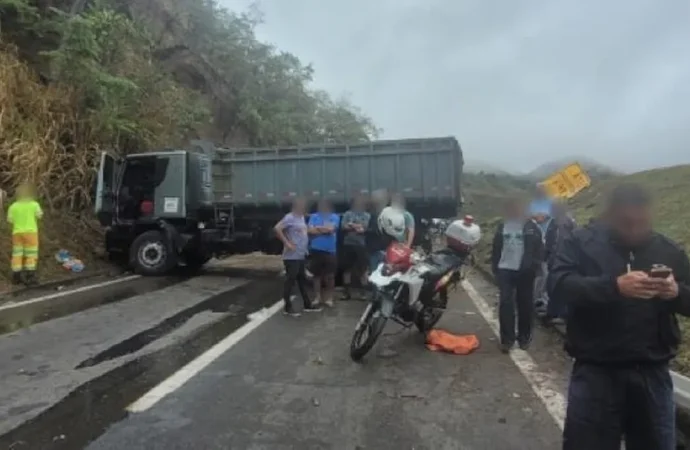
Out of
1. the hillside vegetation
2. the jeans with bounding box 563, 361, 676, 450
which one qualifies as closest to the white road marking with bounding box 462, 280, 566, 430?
the jeans with bounding box 563, 361, 676, 450

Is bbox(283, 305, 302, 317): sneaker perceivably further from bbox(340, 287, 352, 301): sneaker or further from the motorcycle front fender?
the motorcycle front fender

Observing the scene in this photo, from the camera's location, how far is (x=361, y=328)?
21.6 ft

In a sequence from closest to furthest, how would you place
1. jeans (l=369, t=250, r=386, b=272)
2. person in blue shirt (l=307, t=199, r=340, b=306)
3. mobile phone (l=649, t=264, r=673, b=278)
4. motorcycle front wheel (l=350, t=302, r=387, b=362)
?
mobile phone (l=649, t=264, r=673, b=278)
motorcycle front wheel (l=350, t=302, r=387, b=362)
person in blue shirt (l=307, t=199, r=340, b=306)
jeans (l=369, t=250, r=386, b=272)

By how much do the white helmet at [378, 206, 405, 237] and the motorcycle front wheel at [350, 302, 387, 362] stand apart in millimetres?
3290

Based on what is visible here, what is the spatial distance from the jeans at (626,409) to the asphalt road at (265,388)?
1498 millimetres

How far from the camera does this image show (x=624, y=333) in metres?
2.76

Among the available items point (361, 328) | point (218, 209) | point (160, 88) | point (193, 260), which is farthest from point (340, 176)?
point (160, 88)

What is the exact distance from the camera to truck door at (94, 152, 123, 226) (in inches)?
556

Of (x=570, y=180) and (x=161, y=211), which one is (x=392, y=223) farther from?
(x=161, y=211)

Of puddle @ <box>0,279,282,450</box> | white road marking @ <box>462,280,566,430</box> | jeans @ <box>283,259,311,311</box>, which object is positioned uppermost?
jeans @ <box>283,259,311,311</box>

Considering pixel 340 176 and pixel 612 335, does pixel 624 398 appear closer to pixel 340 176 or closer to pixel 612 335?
pixel 612 335

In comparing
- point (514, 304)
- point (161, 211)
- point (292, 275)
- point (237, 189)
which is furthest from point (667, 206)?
point (161, 211)

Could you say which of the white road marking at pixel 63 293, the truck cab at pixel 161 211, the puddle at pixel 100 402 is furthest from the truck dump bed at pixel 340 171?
the puddle at pixel 100 402

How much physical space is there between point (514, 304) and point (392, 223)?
120 inches
